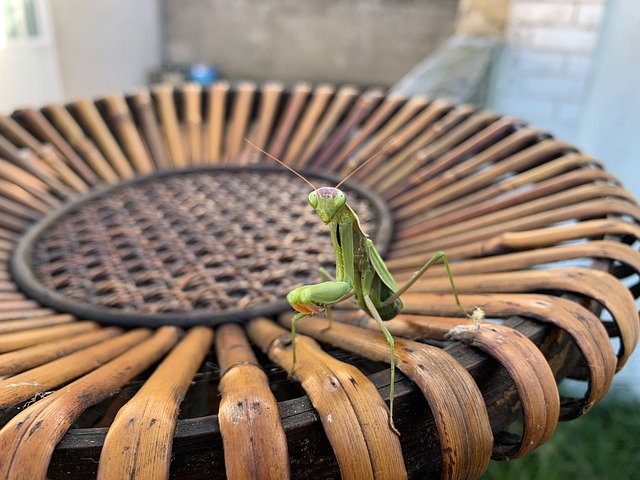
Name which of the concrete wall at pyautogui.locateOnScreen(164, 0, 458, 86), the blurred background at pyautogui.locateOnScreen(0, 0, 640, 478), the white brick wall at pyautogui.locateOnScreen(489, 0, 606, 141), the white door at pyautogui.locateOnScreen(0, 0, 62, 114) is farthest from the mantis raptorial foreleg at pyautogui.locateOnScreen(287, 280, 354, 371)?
the concrete wall at pyautogui.locateOnScreen(164, 0, 458, 86)

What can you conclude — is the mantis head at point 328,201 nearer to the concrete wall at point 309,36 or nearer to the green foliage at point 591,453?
the green foliage at point 591,453

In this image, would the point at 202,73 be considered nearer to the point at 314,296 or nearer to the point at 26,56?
the point at 26,56

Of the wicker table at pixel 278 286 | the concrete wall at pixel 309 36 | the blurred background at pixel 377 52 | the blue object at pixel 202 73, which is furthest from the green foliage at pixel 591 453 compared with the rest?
the blue object at pixel 202 73

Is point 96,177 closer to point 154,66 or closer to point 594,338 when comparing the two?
point 594,338

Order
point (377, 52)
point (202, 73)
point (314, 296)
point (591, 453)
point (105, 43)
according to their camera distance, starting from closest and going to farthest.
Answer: point (314, 296) → point (591, 453) → point (105, 43) → point (377, 52) → point (202, 73)

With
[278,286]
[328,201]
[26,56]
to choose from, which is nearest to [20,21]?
[26,56]
